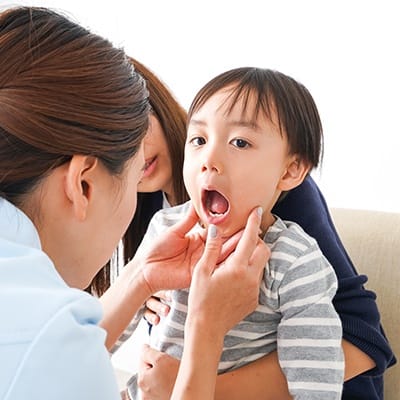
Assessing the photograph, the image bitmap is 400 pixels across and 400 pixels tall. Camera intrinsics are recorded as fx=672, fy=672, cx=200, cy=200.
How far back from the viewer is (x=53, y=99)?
0.87 meters

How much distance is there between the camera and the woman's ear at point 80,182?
2.89 ft

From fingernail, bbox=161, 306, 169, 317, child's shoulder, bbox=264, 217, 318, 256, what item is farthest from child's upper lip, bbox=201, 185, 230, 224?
fingernail, bbox=161, 306, 169, 317

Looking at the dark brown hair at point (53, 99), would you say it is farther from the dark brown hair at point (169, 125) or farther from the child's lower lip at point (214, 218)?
the dark brown hair at point (169, 125)

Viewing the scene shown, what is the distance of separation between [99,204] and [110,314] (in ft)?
1.47

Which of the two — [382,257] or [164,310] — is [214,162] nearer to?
[164,310]

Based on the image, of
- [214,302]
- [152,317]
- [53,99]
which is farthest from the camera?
[152,317]

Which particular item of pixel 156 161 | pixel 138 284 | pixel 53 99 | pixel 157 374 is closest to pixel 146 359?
pixel 157 374

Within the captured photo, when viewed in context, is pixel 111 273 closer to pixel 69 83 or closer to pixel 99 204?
pixel 99 204

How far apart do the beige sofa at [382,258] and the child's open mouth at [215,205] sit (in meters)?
0.45

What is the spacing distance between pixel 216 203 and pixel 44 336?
60cm

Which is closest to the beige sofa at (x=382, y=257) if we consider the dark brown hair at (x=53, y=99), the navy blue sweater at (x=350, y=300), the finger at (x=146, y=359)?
the navy blue sweater at (x=350, y=300)

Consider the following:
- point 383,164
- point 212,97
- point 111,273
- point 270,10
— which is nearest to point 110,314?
point 111,273

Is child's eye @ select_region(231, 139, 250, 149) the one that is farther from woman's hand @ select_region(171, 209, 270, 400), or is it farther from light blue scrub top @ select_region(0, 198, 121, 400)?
light blue scrub top @ select_region(0, 198, 121, 400)

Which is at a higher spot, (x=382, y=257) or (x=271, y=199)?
(x=271, y=199)
